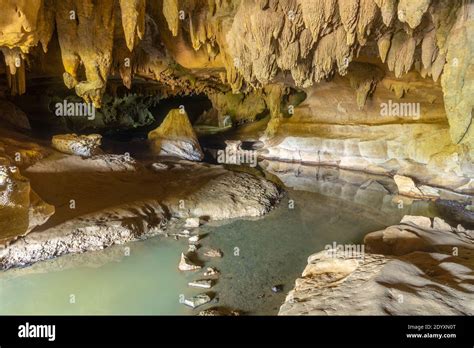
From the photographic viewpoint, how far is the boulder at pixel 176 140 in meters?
13.8

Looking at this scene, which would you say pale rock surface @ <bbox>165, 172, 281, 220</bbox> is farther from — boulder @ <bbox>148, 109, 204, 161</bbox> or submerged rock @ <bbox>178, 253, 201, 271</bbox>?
boulder @ <bbox>148, 109, 204, 161</bbox>

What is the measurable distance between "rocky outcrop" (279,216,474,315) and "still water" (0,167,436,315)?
0.79m

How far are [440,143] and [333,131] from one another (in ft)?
12.0

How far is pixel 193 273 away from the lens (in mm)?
5582

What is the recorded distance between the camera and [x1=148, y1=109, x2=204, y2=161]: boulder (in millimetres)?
13839

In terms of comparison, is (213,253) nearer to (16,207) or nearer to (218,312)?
(218,312)

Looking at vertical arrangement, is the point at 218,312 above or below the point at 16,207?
below

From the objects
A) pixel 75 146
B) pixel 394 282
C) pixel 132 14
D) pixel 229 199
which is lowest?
pixel 229 199

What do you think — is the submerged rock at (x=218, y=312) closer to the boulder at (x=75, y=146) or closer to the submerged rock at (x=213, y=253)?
the submerged rock at (x=213, y=253)

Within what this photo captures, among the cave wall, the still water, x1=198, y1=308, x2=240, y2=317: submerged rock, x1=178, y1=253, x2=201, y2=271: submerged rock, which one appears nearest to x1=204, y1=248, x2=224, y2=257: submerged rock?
the still water

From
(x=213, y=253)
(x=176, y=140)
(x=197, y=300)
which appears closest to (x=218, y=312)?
(x=197, y=300)

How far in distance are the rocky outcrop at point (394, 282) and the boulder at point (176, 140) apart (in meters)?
9.28

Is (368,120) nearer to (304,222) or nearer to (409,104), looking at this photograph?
(409,104)

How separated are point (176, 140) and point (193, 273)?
922 centimetres
